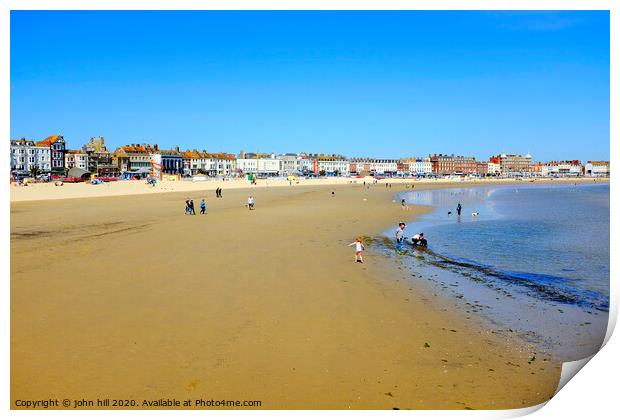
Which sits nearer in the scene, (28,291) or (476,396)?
(476,396)

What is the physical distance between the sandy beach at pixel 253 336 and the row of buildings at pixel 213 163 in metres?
67.2

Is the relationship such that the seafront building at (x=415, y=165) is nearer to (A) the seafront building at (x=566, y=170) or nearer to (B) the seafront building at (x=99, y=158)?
(A) the seafront building at (x=566, y=170)

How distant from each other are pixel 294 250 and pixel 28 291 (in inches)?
279

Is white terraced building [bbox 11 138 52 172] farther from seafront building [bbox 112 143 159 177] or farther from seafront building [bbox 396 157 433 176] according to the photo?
seafront building [bbox 396 157 433 176]

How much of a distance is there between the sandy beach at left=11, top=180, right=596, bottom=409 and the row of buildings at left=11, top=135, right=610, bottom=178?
6717 cm

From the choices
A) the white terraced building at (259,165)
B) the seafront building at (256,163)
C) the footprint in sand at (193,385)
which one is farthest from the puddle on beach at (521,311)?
the seafront building at (256,163)

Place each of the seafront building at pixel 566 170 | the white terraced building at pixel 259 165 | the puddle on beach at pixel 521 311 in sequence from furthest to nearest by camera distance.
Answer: the seafront building at pixel 566 170, the white terraced building at pixel 259 165, the puddle on beach at pixel 521 311

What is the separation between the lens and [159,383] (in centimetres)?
502

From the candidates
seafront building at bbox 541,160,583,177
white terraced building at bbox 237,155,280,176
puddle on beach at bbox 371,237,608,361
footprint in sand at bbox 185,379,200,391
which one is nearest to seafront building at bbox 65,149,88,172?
white terraced building at bbox 237,155,280,176

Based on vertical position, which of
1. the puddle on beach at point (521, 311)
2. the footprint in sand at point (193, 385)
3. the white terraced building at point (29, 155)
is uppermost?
the white terraced building at point (29, 155)

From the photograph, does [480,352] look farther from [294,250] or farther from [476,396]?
[294,250]

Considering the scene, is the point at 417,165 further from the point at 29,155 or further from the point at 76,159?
the point at 29,155

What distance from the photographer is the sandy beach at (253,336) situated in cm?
497
